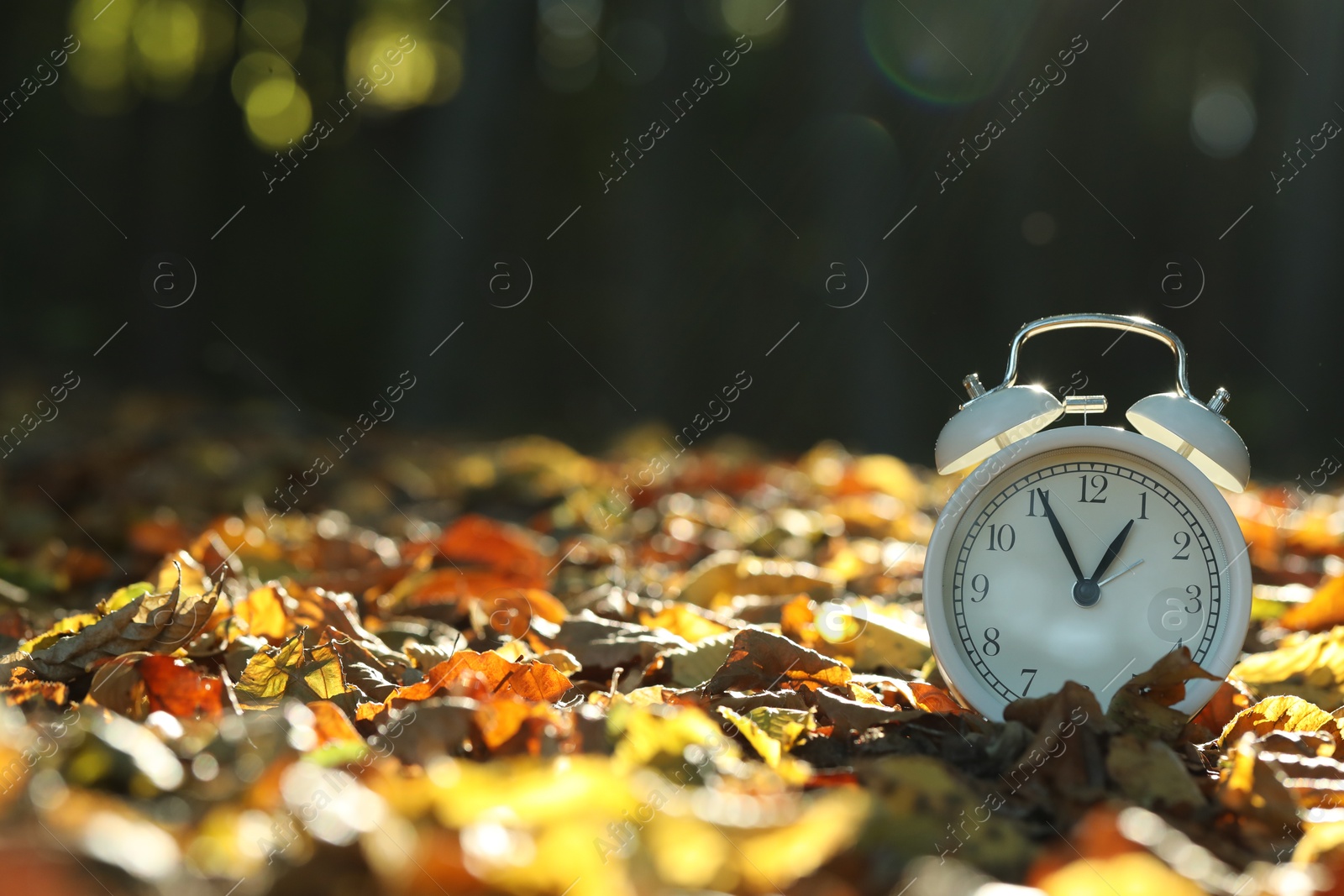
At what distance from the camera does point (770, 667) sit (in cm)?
184

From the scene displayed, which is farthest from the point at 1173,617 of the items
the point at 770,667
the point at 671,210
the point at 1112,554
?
the point at 671,210

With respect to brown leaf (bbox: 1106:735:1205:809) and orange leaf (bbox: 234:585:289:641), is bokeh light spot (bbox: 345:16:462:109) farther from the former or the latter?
brown leaf (bbox: 1106:735:1205:809)

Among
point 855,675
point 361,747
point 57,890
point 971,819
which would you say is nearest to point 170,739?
point 361,747

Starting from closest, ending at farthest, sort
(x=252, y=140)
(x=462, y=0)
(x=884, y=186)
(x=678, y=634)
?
(x=678, y=634), (x=884, y=186), (x=462, y=0), (x=252, y=140)

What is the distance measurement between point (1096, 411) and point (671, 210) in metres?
11.0

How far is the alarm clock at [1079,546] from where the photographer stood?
1728 millimetres

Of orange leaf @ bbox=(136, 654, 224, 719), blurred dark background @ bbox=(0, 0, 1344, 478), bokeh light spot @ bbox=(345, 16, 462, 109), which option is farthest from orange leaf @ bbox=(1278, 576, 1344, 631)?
bokeh light spot @ bbox=(345, 16, 462, 109)

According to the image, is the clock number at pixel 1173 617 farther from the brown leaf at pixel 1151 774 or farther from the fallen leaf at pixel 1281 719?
the brown leaf at pixel 1151 774

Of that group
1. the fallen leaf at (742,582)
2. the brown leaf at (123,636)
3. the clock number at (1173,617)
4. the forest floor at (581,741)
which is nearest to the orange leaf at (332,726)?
the forest floor at (581,741)

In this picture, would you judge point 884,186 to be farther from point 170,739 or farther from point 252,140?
point 170,739

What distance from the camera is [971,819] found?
3.99ft

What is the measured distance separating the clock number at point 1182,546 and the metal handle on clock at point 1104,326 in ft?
0.83

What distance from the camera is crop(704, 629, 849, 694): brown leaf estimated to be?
5.99ft

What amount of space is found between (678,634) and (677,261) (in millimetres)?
12829
